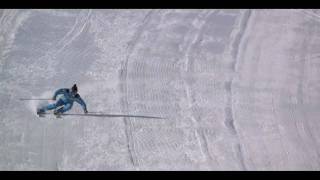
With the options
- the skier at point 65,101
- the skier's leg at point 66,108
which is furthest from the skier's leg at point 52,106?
the skier's leg at point 66,108

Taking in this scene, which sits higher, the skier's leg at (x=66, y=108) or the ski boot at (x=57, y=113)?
the skier's leg at (x=66, y=108)

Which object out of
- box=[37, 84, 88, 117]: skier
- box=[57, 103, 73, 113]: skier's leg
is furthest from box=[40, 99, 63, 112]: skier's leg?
box=[57, 103, 73, 113]: skier's leg

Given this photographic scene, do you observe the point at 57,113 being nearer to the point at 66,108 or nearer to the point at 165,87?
the point at 66,108

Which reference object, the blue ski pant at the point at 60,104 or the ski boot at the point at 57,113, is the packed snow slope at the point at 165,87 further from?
the blue ski pant at the point at 60,104

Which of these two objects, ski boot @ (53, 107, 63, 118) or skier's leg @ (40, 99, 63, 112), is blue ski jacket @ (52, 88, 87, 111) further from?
ski boot @ (53, 107, 63, 118)

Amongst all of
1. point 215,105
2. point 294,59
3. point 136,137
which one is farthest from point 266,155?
point 294,59

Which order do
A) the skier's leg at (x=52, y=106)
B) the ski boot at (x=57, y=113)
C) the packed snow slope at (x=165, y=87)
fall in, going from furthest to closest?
the ski boot at (x=57, y=113)
the skier's leg at (x=52, y=106)
the packed snow slope at (x=165, y=87)

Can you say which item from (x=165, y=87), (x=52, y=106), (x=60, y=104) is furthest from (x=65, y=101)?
(x=165, y=87)
